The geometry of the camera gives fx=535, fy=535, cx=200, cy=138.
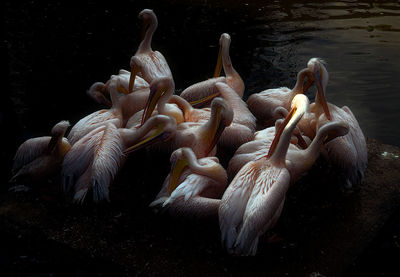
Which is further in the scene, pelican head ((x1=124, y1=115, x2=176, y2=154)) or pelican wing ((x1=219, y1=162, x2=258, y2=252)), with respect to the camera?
pelican head ((x1=124, y1=115, x2=176, y2=154))

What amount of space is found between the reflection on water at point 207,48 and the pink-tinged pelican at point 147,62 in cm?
77

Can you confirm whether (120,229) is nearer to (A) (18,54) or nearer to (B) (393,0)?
(A) (18,54)

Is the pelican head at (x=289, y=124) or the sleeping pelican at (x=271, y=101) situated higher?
the pelican head at (x=289, y=124)

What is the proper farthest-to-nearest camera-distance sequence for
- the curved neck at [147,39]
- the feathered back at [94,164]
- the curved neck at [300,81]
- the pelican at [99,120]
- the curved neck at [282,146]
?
the curved neck at [147,39], the curved neck at [300,81], the pelican at [99,120], the feathered back at [94,164], the curved neck at [282,146]

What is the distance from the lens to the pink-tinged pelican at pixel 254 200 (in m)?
2.96

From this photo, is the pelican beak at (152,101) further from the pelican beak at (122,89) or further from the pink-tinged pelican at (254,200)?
the pink-tinged pelican at (254,200)

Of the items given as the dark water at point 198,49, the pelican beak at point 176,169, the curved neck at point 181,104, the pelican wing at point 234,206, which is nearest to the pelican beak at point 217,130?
the pelican beak at point 176,169

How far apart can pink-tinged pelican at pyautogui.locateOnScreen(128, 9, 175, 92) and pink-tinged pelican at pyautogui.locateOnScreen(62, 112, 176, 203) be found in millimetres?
890

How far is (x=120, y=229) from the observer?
10.7ft

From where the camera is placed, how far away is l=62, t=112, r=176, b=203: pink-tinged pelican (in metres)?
3.45

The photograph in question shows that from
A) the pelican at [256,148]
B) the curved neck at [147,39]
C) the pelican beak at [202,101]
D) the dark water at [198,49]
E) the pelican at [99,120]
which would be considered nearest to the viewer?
the pelican at [256,148]

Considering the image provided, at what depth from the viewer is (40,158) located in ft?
12.3

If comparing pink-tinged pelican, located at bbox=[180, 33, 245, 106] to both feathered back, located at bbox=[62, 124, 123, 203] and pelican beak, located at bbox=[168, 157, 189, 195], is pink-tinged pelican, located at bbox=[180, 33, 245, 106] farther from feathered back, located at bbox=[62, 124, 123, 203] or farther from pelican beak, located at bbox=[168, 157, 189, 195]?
pelican beak, located at bbox=[168, 157, 189, 195]

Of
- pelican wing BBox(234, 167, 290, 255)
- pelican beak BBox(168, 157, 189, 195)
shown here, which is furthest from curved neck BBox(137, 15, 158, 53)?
pelican wing BBox(234, 167, 290, 255)
